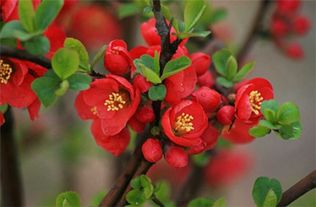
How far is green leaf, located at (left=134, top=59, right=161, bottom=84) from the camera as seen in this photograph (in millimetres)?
679

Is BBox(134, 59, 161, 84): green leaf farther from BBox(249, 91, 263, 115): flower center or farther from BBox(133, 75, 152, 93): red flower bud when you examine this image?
BBox(249, 91, 263, 115): flower center

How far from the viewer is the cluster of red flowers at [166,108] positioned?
2.37 feet

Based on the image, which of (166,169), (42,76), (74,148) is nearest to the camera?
(42,76)

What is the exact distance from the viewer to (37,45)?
2.15 feet

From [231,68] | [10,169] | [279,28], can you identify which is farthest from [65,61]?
[279,28]

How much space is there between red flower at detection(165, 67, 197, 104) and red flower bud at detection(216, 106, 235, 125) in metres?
0.05

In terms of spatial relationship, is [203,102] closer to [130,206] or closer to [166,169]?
[130,206]

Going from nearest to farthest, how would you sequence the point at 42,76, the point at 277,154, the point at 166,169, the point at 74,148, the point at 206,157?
the point at 42,76
the point at 206,157
the point at 74,148
the point at 166,169
the point at 277,154

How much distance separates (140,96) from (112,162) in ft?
3.28

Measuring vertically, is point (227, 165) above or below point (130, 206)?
below

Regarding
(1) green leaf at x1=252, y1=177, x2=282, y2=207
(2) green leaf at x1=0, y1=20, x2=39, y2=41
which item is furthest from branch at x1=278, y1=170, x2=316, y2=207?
(2) green leaf at x1=0, y1=20, x2=39, y2=41

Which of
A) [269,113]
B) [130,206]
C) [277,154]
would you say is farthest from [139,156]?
[277,154]

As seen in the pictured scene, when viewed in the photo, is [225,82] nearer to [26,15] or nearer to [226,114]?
[226,114]

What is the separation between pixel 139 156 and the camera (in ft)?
2.56
